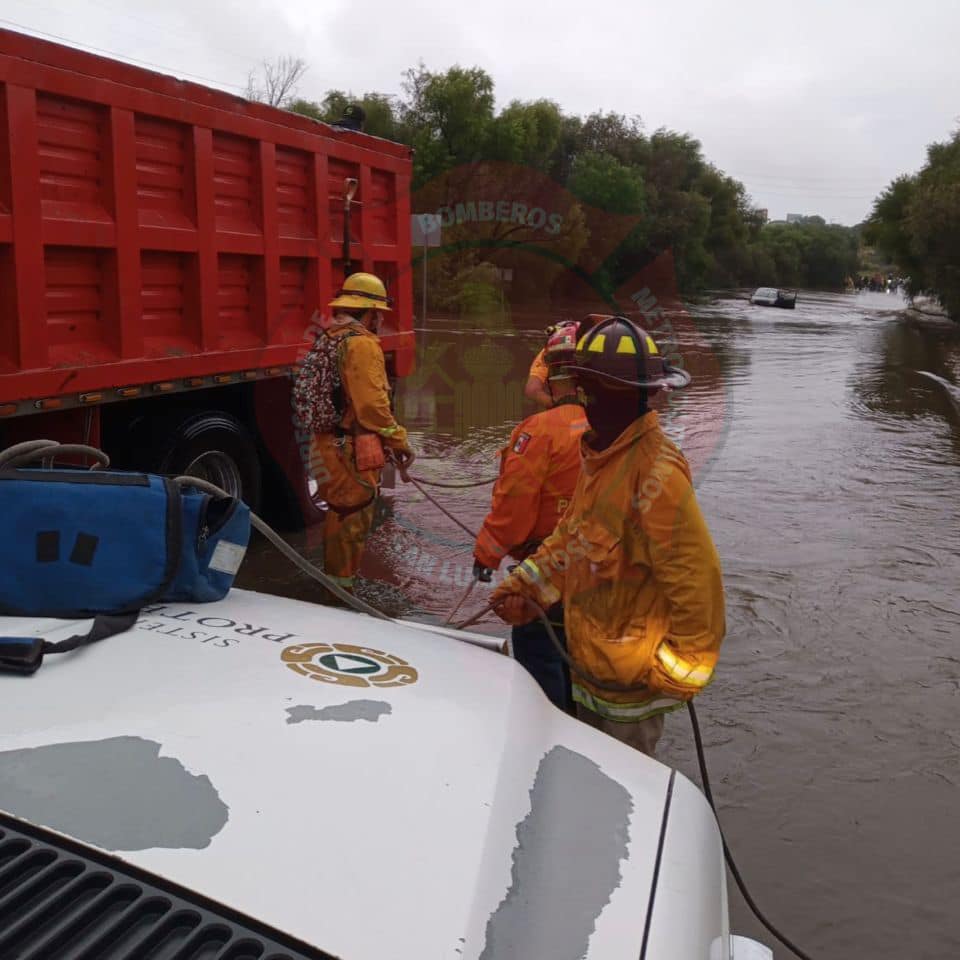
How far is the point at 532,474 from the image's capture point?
3.69 m

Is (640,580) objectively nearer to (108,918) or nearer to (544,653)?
(544,653)

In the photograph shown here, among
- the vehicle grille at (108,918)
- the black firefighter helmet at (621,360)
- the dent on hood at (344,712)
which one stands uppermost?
the black firefighter helmet at (621,360)

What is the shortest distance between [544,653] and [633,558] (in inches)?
49.2

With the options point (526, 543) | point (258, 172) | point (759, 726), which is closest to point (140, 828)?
point (526, 543)

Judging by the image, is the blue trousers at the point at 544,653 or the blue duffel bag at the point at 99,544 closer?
the blue duffel bag at the point at 99,544

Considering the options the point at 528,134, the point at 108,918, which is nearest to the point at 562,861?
the point at 108,918

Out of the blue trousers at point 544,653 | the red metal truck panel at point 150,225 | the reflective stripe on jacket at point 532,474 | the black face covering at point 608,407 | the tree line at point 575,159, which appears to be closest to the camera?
the black face covering at point 608,407

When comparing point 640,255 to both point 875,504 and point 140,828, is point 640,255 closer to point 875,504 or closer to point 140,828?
point 875,504

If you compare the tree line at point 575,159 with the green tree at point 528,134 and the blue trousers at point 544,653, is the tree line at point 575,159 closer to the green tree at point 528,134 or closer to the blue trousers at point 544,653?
the green tree at point 528,134

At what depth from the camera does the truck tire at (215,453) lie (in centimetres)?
567

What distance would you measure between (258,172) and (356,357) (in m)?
1.44

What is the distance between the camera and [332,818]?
1421 millimetres

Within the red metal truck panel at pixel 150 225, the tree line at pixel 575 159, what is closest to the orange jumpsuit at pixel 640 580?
the red metal truck panel at pixel 150 225

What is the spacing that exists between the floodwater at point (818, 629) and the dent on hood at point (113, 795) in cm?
237
